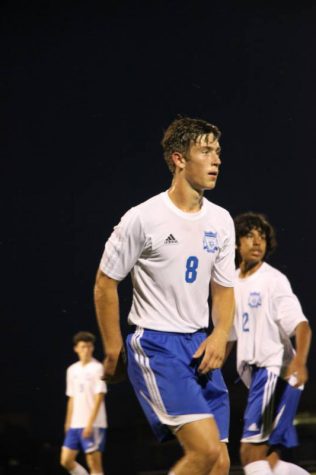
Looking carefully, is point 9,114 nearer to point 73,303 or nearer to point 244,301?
point 73,303

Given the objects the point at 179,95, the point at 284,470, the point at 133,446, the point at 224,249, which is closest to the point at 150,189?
the point at 179,95

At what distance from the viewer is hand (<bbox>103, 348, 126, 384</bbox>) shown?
2990 millimetres

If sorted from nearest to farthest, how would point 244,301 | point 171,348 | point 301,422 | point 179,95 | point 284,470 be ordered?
point 171,348 → point 284,470 → point 244,301 → point 179,95 → point 301,422

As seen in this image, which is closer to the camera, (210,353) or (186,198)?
(210,353)

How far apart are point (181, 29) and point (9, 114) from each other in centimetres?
153

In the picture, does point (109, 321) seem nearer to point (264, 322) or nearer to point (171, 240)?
point (171, 240)

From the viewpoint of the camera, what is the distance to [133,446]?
7551 millimetres

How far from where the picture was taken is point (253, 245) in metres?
4.76

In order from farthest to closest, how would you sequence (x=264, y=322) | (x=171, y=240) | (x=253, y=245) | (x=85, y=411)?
(x=85, y=411)
(x=253, y=245)
(x=264, y=322)
(x=171, y=240)

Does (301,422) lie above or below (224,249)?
below

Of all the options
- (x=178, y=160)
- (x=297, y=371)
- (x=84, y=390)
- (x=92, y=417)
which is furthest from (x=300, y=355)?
(x=84, y=390)

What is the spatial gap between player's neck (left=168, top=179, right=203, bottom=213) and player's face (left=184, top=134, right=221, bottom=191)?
0.08 ft

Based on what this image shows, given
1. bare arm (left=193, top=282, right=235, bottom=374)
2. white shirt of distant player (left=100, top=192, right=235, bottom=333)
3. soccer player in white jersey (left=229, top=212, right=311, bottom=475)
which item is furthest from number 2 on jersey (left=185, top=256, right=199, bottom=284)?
soccer player in white jersey (left=229, top=212, right=311, bottom=475)

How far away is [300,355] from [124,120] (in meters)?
3.16
